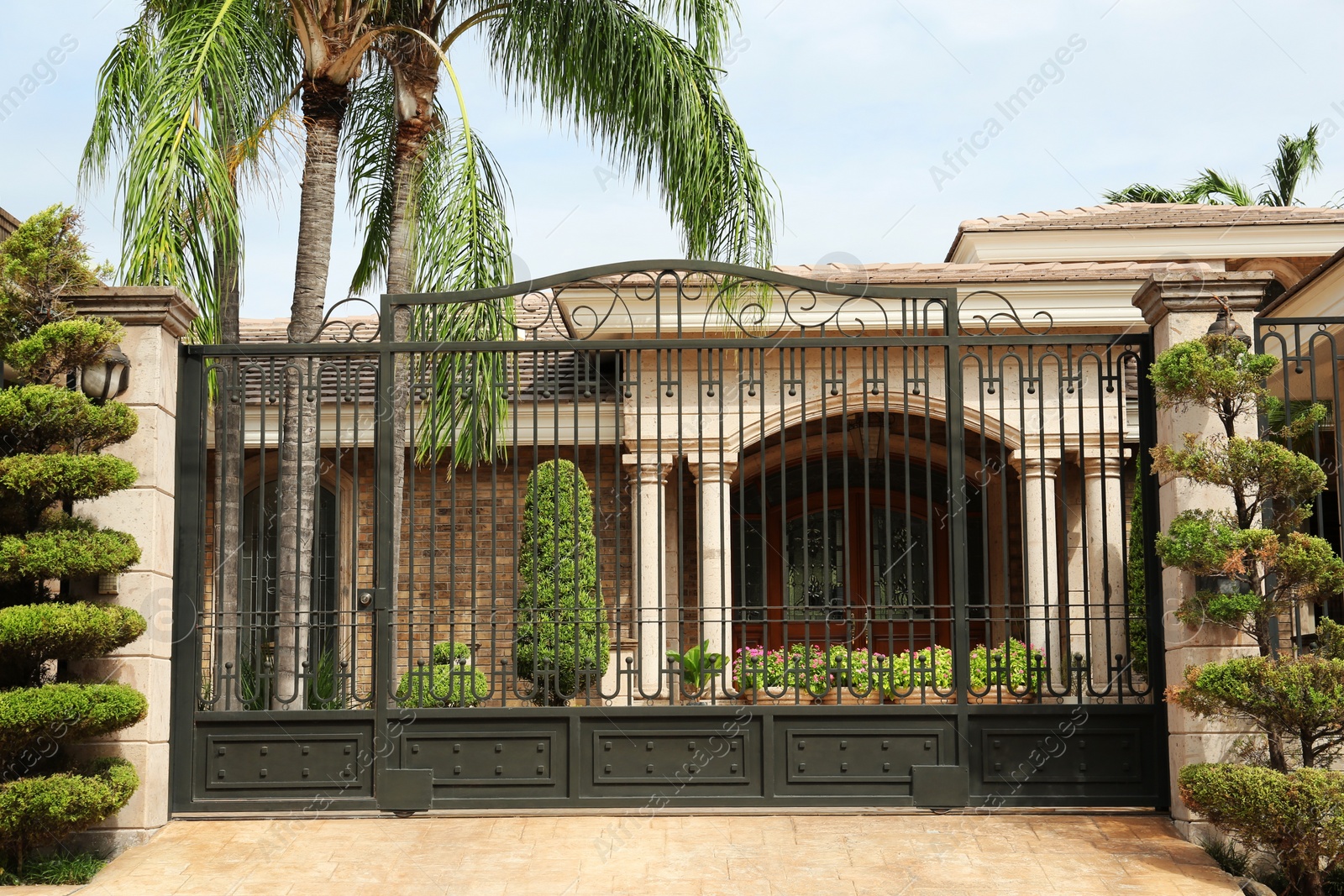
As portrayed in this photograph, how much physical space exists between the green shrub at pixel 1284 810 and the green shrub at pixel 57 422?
5.60 m

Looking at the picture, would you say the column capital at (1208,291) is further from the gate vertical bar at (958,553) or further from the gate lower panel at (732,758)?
the gate lower panel at (732,758)

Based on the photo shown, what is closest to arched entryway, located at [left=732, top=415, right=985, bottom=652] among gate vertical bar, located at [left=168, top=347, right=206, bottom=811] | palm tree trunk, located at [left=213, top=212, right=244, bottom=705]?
palm tree trunk, located at [left=213, top=212, right=244, bottom=705]

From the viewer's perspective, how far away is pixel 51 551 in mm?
5922

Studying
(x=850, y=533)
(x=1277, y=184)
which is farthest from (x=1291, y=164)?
(x=850, y=533)

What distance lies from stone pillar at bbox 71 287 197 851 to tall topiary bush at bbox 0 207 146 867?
22 centimetres

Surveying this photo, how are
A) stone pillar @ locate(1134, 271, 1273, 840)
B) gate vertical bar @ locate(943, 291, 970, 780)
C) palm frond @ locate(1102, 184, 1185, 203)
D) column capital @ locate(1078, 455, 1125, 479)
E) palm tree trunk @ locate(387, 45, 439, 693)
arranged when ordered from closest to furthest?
stone pillar @ locate(1134, 271, 1273, 840)
gate vertical bar @ locate(943, 291, 970, 780)
palm tree trunk @ locate(387, 45, 439, 693)
column capital @ locate(1078, 455, 1125, 479)
palm frond @ locate(1102, 184, 1185, 203)

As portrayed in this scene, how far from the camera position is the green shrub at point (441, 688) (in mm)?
6707

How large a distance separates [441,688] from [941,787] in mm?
3478

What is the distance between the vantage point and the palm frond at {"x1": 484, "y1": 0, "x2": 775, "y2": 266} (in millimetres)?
9094

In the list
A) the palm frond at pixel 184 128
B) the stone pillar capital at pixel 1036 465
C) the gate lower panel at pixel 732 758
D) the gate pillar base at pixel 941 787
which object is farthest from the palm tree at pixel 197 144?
the stone pillar capital at pixel 1036 465

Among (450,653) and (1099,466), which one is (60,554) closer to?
(450,653)

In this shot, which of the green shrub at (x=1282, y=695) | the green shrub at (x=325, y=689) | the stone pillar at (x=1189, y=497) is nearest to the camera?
the green shrub at (x=1282, y=695)

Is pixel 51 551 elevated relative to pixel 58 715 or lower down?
elevated

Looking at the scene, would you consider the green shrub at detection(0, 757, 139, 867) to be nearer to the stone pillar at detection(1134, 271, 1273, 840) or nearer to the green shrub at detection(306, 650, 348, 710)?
the green shrub at detection(306, 650, 348, 710)
